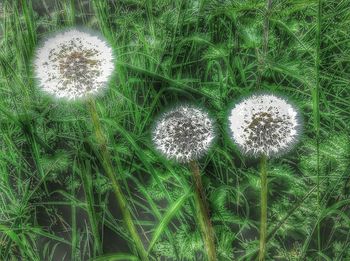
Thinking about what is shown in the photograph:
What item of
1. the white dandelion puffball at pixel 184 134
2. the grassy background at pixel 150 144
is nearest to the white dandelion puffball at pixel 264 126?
the white dandelion puffball at pixel 184 134

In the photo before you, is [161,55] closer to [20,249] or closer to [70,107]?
[70,107]

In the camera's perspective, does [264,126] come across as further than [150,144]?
No

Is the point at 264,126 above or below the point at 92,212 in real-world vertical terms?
above

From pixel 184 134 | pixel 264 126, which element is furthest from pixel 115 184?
pixel 264 126

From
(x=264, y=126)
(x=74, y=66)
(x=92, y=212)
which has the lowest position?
(x=92, y=212)

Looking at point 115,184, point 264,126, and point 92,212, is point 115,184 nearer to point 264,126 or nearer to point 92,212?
point 92,212

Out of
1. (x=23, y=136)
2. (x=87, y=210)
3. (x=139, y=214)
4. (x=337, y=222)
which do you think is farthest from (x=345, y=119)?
(x=23, y=136)

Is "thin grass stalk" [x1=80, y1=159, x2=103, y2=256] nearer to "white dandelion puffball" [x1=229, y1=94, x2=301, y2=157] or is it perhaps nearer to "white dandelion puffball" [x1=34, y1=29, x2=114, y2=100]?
"white dandelion puffball" [x1=34, y1=29, x2=114, y2=100]
